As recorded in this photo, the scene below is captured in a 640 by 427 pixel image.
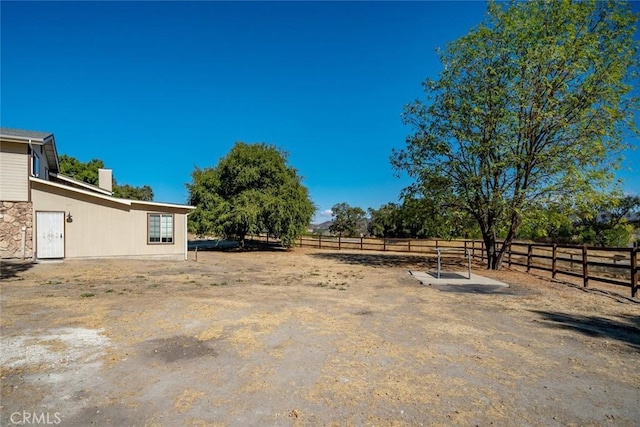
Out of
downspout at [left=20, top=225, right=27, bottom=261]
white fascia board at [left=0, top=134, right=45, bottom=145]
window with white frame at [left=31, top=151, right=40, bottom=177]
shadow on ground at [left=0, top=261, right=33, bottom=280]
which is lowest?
shadow on ground at [left=0, top=261, right=33, bottom=280]

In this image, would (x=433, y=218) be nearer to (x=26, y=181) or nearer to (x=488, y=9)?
(x=488, y=9)

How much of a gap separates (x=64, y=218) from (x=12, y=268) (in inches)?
125

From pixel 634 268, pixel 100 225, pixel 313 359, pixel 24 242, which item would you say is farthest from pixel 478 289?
pixel 24 242

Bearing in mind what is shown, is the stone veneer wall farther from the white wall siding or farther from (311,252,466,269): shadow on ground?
(311,252,466,269): shadow on ground

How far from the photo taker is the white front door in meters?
13.9

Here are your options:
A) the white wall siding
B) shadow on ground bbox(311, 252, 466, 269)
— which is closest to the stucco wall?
the white wall siding

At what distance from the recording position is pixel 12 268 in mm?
11617

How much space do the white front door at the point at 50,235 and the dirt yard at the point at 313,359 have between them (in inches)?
254

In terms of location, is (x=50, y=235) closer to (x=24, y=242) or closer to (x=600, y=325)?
(x=24, y=242)

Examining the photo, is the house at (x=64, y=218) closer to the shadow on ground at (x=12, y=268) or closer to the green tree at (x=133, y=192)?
the shadow on ground at (x=12, y=268)

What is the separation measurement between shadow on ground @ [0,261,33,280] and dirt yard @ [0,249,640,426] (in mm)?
2352

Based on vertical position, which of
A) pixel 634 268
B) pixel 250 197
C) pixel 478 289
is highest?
pixel 250 197

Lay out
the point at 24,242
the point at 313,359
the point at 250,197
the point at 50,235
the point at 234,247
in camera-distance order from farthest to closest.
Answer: the point at 234,247 < the point at 250,197 < the point at 50,235 < the point at 24,242 < the point at 313,359

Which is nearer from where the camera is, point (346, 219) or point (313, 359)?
point (313, 359)
